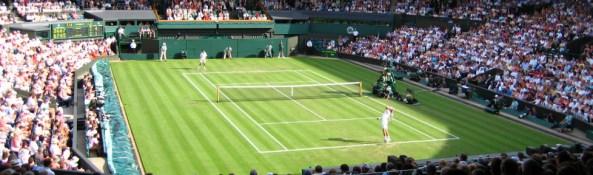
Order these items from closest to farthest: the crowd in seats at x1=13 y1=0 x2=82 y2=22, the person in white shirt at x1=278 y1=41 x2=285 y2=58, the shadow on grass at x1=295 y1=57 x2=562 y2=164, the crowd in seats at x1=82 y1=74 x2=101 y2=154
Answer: the crowd in seats at x1=82 y1=74 x2=101 y2=154, the shadow on grass at x1=295 y1=57 x2=562 y2=164, the crowd in seats at x1=13 y1=0 x2=82 y2=22, the person in white shirt at x1=278 y1=41 x2=285 y2=58

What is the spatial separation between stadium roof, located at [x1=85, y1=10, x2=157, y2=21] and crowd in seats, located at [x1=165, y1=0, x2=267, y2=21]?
65.5 inches

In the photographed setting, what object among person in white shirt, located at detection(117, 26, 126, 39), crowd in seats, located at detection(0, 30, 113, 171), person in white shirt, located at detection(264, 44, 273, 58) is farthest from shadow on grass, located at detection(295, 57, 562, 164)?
person in white shirt, located at detection(117, 26, 126, 39)

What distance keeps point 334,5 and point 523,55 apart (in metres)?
23.8

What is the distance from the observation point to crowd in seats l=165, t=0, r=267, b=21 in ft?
183

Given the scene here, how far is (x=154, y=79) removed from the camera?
41250 millimetres

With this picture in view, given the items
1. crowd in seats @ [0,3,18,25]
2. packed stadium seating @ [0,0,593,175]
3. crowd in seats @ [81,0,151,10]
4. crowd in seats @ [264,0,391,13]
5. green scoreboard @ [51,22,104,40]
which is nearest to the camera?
packed stadium seating @ [0,0,593,175]

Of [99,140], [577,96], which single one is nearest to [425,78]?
[577,96]

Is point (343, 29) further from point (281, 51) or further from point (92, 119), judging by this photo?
point (92, 119)

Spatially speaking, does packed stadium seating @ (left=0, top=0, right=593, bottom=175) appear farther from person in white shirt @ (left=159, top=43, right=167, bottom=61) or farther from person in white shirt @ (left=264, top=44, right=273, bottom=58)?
person in white shirt @ (left=264, top=44, right=273, bottom=58)

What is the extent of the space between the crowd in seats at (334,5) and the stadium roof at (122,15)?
11.9 meters

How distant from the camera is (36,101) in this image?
86.6ft

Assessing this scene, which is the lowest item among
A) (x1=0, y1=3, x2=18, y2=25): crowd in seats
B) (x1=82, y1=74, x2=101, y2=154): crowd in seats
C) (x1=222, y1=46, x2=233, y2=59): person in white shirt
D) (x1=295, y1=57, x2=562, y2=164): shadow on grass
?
(x1=295, y1=57, x2=562, y2=164): shadow on grass

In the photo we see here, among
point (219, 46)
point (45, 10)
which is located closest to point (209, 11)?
point (219, 46)

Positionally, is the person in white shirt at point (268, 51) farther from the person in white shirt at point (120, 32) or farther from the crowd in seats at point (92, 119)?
the crowd in seats at point (92, 119)
